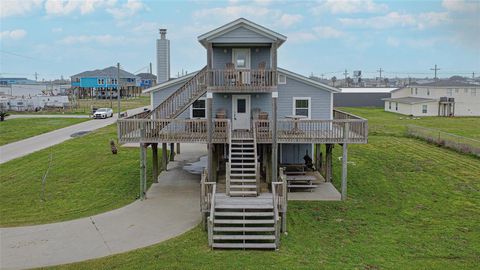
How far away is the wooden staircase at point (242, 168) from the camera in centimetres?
1602

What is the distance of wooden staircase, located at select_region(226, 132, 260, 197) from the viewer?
52.5ft

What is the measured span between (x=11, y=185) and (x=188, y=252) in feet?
38.9

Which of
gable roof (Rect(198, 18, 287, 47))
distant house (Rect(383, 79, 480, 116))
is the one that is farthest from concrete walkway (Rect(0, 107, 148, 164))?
distant house (Rect(383, 79, 480, 116))

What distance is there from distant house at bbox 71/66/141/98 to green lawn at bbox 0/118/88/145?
36.7m

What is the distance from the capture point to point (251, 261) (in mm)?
11938

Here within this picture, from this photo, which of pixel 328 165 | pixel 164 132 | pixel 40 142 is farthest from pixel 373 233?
pixel 40 142

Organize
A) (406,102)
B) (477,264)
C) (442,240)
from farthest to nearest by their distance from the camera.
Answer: (406,102)
(442,240)
(477,264)

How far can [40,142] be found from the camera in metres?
32.6

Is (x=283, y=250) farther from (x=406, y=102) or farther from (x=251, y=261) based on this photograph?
(x=406, y=102)

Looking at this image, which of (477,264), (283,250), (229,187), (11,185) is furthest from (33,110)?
(477,264)

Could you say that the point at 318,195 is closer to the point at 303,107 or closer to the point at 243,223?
the point at 303,107

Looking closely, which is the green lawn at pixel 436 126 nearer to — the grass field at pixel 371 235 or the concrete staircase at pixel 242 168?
the grass field at pixel 371 235

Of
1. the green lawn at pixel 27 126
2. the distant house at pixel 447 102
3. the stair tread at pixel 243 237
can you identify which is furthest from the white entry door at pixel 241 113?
the distant house at pixel 447 102

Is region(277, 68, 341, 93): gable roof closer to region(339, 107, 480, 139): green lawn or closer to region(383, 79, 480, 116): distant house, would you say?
region(339, 107, 480, 139): green lawn
